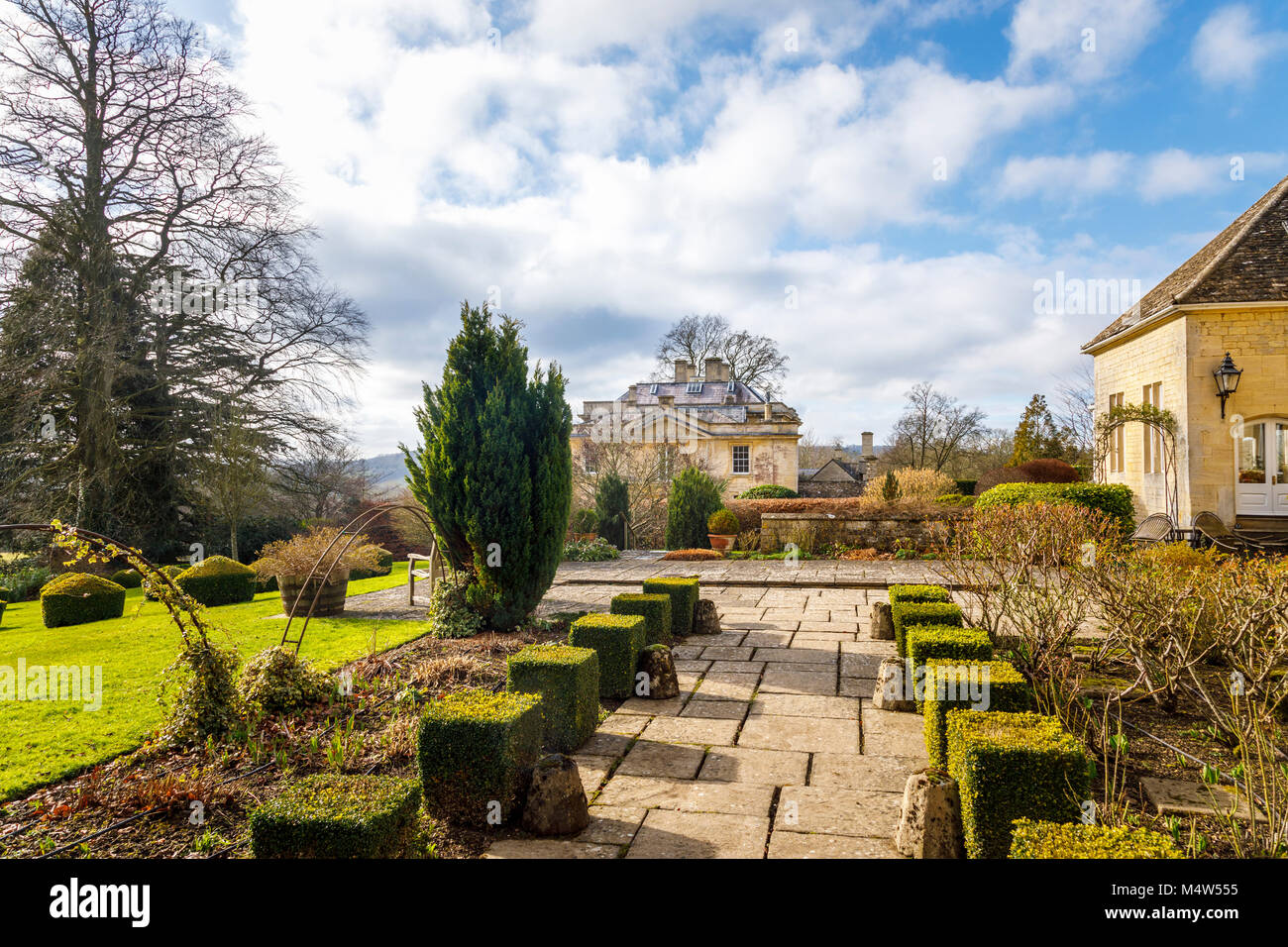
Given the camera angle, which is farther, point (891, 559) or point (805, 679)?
point (891, 559)

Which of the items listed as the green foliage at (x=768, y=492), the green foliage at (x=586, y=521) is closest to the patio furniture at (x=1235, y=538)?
the green foliage at (x=586, y=521)

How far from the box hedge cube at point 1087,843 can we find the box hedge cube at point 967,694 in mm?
1240

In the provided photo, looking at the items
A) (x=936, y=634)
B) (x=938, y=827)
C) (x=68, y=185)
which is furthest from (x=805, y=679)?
(x=68, y=185)

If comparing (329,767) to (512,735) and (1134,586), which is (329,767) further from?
(1134,586)

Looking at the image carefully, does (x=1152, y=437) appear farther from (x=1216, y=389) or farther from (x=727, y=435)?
(x=727, y=435)

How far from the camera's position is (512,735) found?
10.7 feet

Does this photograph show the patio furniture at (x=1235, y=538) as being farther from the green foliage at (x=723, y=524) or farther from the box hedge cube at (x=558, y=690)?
the box hedge cube at (x=558, y=690)

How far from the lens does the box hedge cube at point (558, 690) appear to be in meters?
4.09

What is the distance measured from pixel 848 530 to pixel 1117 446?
7431 millimetres

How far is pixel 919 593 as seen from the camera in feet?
21.5

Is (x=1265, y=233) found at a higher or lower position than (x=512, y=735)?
higher

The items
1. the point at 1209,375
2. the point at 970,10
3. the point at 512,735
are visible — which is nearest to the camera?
the point at 512,735
